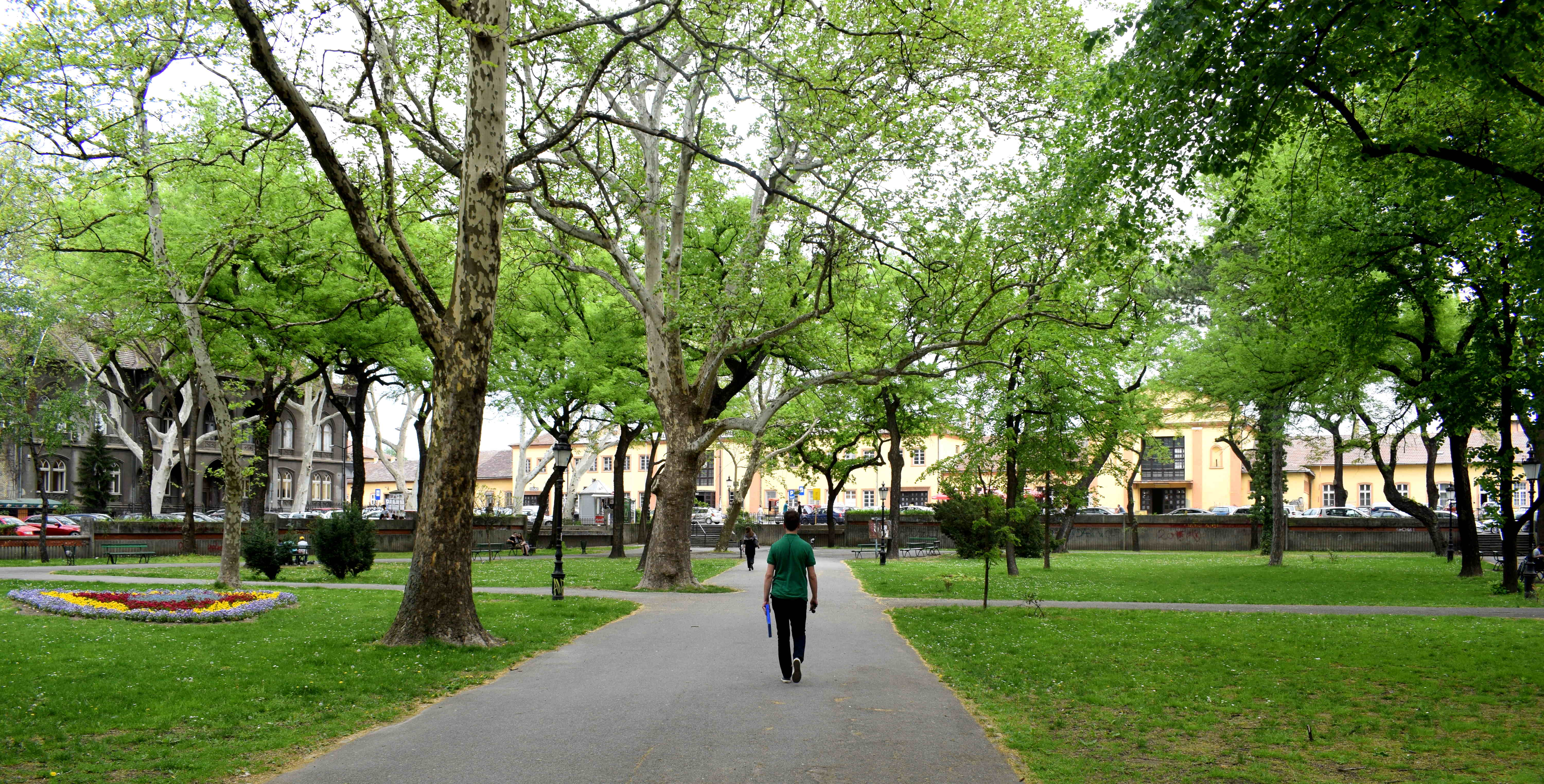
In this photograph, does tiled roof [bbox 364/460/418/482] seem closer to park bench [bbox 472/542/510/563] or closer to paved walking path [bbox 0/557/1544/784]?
park bench [bbox 472/542/510/563]

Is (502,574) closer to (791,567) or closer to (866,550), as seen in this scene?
(791,567)

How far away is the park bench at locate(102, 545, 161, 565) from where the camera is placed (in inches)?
1077

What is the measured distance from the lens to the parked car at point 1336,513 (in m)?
51.6

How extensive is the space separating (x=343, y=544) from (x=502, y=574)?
171 inches

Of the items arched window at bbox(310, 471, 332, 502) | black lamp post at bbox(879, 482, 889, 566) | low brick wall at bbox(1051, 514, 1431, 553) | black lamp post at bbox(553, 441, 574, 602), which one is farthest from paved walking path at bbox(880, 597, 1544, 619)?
arched window at bbox(310, 471, 332, 502)

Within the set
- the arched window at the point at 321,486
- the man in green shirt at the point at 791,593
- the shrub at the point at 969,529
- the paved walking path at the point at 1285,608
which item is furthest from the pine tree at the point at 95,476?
the man in green shirt at the point at 791,593

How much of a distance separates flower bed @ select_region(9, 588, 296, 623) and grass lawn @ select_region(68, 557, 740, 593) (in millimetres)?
3184

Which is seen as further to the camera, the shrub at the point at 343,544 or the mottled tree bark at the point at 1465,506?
the mottled tree bark at the point at 1465,506

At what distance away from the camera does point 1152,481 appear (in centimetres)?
7494

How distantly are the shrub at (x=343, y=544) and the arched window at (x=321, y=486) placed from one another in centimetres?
5530

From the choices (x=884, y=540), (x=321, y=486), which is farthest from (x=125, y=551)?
(x=321, y=486)

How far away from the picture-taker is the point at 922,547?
40.2 meters

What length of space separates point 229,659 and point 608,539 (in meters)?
43.2

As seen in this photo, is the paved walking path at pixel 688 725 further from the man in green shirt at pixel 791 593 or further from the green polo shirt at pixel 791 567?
the green polo shirt at pixel 791 567
